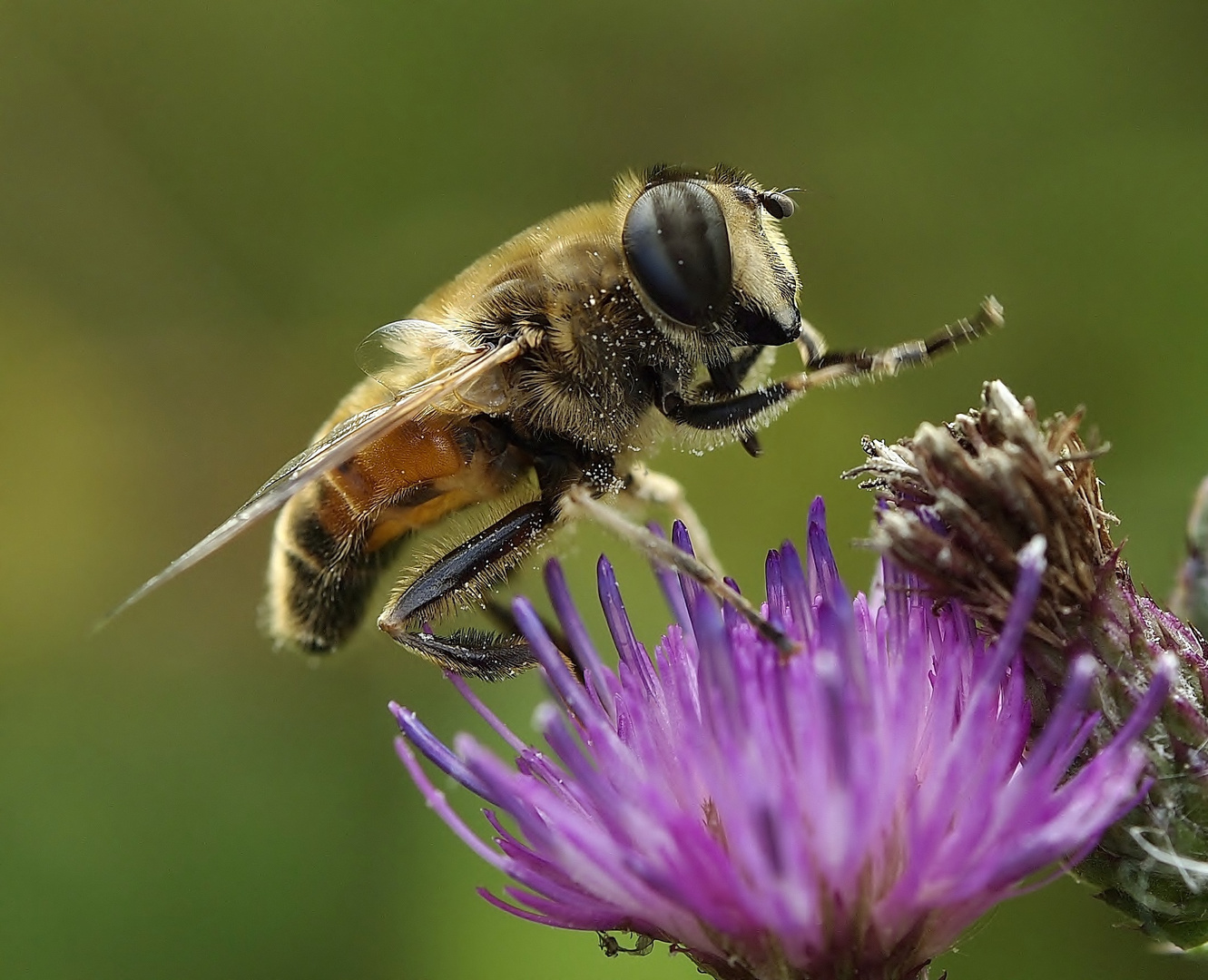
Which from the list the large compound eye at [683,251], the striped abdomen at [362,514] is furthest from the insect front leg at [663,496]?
the large compound eye at [683,251]

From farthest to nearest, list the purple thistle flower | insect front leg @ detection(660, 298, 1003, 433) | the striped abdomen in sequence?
the striped abdomen < insect front leg @ detection(660, 298, 1003, 433) < the purple thistle flower

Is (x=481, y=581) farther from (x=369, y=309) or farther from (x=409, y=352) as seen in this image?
(x=369, y=309)

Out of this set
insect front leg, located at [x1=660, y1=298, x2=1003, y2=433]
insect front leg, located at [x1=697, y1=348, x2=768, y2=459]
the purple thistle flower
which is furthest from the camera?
insect front leg, located at [x1=697, y1=348, x2=768, y2=459]

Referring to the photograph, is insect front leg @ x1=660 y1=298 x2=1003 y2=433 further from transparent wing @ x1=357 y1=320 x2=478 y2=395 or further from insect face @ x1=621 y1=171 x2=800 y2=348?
transparent wing @ x1=357 y1=320 x2=478 y2=395

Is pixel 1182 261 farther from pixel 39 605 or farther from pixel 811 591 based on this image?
pixel 39 605

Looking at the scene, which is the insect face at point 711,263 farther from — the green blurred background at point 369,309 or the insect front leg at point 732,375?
the green blurred background at point 369,309

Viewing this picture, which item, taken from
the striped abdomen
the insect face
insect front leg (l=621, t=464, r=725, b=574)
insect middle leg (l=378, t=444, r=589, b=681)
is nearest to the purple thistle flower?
insect middle leg (l=378, t=444, r=589, b=681)

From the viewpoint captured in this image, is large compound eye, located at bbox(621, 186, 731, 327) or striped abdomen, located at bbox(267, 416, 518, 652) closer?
large compound eye, located at bbox(621, 186, 731, 327)
